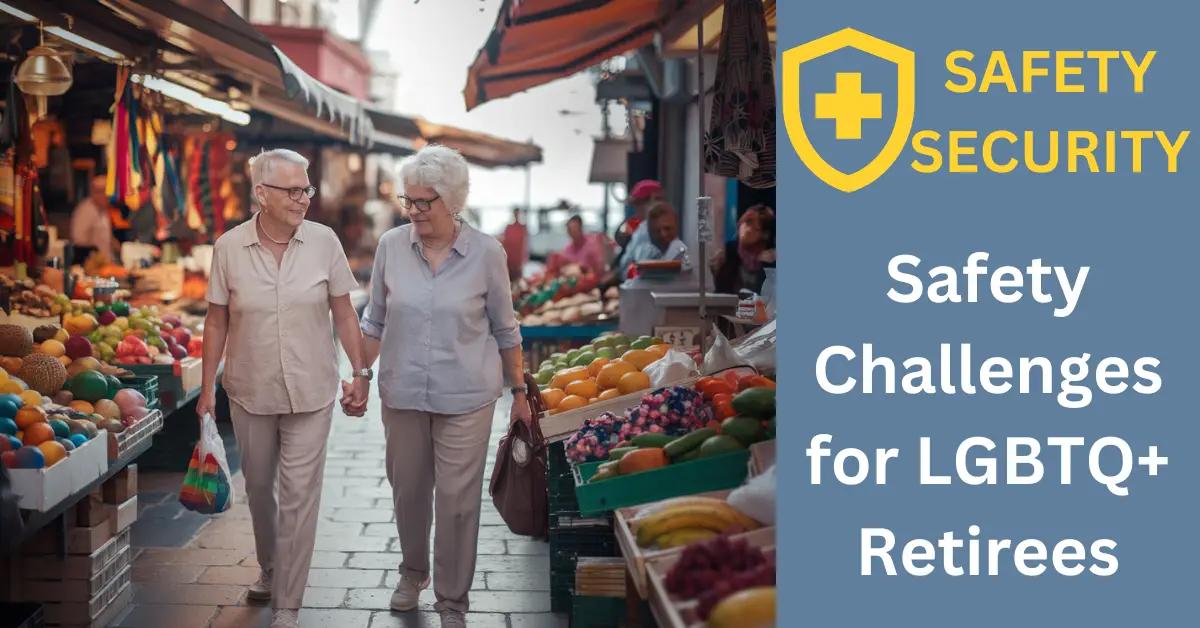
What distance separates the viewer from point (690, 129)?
1512 centimetres

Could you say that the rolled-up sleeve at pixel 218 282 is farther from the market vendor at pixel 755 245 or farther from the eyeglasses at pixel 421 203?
the market vendor at pixel 755 245

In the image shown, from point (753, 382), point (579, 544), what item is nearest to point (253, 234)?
point (579, 544)

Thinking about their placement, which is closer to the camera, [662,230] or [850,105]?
[850,105]

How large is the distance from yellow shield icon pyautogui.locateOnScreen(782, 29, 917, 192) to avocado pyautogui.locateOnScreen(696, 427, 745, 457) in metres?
A: 1.76

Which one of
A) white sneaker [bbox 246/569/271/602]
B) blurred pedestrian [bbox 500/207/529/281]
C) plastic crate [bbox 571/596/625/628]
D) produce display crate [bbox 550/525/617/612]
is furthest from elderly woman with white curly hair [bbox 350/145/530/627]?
blurred pedestrian [bbox 500/207/529/281]

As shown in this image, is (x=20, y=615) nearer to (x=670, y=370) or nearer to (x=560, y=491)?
(x=560, y=491)

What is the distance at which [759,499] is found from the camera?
12.5 ft

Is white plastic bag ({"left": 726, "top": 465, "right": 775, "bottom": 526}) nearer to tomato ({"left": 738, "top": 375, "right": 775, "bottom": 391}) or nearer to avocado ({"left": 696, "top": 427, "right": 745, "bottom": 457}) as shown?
avocado ({"left": 696, "top": 427, "right": 745, "bottom": 457})

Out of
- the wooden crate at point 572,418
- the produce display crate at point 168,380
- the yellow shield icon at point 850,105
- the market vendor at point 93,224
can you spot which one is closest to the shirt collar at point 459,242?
the wooden crate at point 572,418

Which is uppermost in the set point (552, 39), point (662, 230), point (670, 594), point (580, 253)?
point (552, 39)

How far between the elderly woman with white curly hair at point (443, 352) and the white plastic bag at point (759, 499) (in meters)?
1.30

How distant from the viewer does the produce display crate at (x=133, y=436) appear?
17.5ft

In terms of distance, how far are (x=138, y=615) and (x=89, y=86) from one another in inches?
310

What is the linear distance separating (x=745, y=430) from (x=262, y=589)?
2277 millimetres
